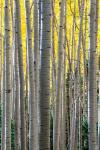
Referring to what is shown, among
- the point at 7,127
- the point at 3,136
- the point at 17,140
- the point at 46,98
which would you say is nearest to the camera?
the point at 46,98

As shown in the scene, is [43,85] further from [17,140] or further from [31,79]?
[17,140]

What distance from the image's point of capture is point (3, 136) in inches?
113

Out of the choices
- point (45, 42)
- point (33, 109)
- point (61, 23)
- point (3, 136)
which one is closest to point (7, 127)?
point (3, 136)

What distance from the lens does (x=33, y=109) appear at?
2.04m

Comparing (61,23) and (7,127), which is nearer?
(7,127)

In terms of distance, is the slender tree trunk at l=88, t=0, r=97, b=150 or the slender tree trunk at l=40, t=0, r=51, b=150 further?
the slender tree trunk at l=88, t=0, r=97, b=150

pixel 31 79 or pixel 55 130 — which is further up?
pixel 31 79

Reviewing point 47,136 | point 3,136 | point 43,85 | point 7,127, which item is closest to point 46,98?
point 43,85

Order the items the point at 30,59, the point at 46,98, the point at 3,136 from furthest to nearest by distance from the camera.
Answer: the point at 3,136, the point at 30,59, the point at 46,98

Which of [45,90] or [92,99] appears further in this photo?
[92,99]

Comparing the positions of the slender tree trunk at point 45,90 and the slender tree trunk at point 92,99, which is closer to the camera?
the slender tree trunk at point 45,90

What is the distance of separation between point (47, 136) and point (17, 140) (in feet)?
6.80

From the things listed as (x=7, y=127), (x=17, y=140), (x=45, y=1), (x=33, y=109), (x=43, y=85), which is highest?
(x=45, y=1)

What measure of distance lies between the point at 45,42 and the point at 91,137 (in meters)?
0.82
